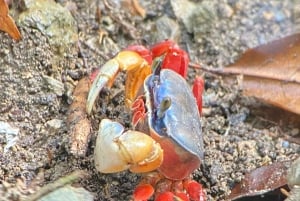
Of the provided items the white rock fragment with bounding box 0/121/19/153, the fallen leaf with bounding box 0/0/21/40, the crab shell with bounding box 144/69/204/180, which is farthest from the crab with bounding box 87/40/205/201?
the fallen leaf with bounding box 0/0/21/40

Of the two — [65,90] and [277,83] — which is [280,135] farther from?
[65,90]

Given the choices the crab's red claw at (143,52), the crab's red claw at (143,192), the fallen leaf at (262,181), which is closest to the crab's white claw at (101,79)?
the crab's red claw at (143,52)

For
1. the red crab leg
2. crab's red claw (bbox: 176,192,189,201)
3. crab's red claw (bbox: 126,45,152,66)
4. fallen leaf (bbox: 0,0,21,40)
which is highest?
fallen leaf (bbox: 0,0,21,40)

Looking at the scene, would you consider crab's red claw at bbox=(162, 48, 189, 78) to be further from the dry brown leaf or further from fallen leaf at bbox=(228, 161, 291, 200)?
fallen leaf at bbox=(228, 161, 291, 200)

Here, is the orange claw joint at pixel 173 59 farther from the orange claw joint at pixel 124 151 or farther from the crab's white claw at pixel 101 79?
the orange claw joint at pixel 124 151

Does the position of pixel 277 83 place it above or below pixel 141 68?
below

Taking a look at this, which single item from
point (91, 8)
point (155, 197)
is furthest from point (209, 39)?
point (155, 197)

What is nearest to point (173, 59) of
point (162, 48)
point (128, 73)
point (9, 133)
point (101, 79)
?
point (162, 48)
